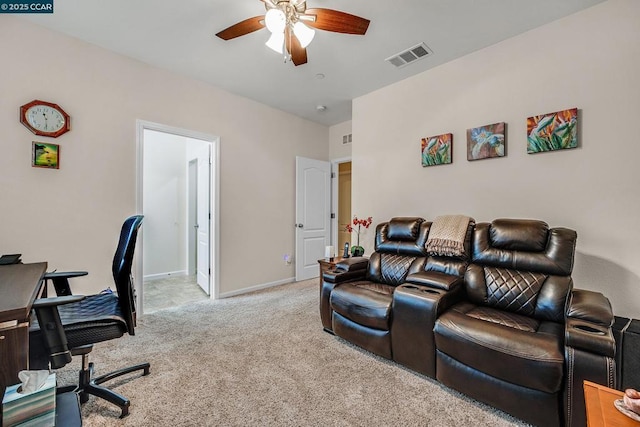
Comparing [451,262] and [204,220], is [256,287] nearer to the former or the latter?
[204,220]

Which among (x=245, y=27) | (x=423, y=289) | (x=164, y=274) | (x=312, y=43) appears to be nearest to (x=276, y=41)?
(x=245, y=27)

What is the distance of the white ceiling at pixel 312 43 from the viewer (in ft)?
7.07

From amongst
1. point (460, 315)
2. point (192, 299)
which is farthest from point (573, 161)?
point (192, 299)

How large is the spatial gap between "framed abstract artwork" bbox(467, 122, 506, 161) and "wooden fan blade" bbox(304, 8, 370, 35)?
160 centimetres

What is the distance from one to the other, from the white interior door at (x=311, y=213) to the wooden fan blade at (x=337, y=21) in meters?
2.68

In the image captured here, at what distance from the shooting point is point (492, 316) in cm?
191

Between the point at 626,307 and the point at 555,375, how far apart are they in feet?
4.14

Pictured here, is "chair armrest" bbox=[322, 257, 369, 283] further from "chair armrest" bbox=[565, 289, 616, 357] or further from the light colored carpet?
"chair armrest" bbox=[565, 289, 616, 357]

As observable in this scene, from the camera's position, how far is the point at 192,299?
370cm

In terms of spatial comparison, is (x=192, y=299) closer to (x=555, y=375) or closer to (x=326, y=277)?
(x=326, y=277)

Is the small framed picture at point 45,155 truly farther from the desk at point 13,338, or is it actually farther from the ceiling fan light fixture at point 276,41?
the ceiling fan light fixture at point 276,41

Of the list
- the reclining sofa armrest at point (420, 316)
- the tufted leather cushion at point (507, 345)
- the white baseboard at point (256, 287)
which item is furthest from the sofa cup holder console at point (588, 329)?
the white baseboard at point (256, 287)

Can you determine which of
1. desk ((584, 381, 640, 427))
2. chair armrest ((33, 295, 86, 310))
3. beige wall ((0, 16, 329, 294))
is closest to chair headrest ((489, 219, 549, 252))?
desk ((584, 381, 640, 427))

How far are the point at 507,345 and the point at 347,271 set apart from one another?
1424 mm
